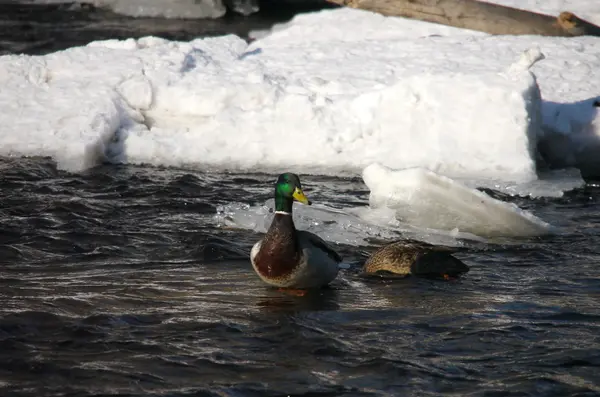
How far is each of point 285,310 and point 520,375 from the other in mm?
1708

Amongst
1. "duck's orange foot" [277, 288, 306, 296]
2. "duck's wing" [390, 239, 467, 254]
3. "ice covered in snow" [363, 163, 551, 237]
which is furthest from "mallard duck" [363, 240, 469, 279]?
"ice covered in snow" [363, 163, 551, 237]

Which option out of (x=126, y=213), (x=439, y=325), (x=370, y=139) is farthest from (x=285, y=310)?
(x=370, y=139)

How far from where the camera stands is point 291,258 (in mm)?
6691

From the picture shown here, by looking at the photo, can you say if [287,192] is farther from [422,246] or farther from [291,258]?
[422,246]

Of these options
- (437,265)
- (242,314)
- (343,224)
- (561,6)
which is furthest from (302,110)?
(561,6)

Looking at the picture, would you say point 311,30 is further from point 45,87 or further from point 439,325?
point 439,325

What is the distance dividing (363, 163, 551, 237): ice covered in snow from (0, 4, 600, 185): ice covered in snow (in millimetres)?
1199

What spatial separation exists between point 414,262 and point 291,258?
0.97 m

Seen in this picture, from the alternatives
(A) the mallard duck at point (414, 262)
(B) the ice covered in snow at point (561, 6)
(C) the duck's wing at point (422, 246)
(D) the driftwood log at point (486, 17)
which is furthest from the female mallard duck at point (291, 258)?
(B) the ice covered in snow at point (561, 6)

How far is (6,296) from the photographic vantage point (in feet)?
20.9

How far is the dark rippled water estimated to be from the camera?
520 centimetres

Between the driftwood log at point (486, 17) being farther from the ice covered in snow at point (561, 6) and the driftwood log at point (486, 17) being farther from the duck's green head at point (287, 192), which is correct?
the duck's green head at point (287, 192)

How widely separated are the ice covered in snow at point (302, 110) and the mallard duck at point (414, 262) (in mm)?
2403

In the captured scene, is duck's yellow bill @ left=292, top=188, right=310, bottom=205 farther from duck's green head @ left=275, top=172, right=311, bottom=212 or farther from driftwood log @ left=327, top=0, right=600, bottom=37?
driftwood log @ left=327, top=0, right=600, bottom=37
